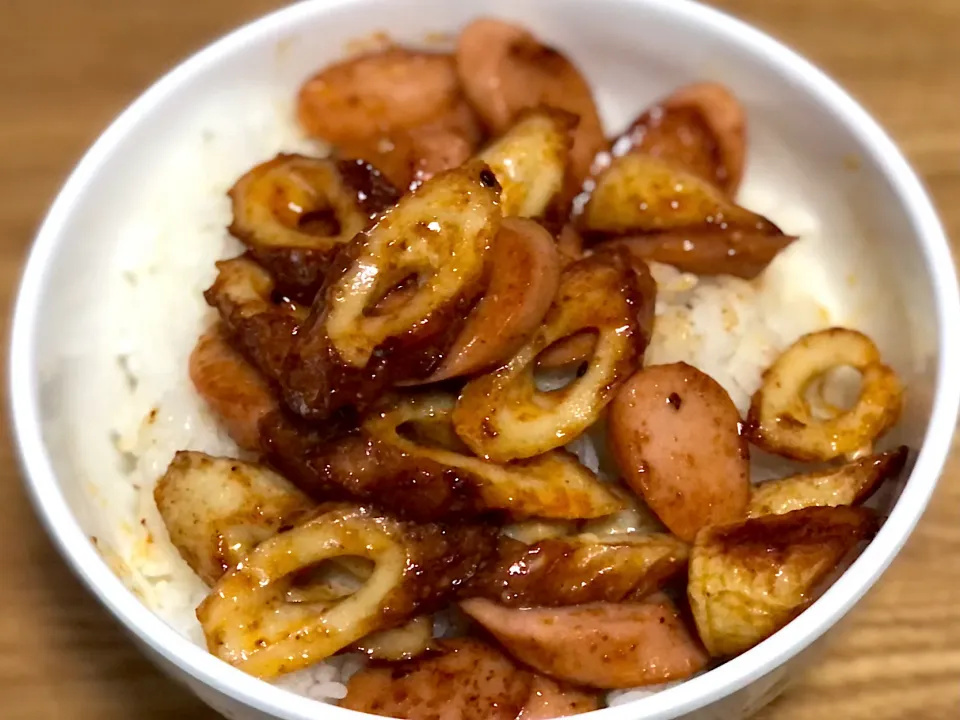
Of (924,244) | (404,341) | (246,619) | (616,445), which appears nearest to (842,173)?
(924,244)

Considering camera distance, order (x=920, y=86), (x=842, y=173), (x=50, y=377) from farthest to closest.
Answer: (x=920, y=86) → (x=842, y=173) → (x=50, y=377)

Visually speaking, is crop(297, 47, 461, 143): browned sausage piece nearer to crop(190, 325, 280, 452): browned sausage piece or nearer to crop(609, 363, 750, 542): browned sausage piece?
crop(190, 325, 280, 452): browned sausage piece

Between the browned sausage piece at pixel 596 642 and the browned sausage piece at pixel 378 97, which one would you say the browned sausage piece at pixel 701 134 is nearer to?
the browned sausage piece at pixel 378 97

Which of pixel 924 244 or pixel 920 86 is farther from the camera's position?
pixel 920 86

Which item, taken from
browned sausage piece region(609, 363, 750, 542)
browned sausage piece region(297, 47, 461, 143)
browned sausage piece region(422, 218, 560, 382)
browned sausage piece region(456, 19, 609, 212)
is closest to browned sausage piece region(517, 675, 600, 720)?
browned sausage piece region(609, 363, 750, 542)

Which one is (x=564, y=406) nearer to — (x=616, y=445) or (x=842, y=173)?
(x=616, y=445)

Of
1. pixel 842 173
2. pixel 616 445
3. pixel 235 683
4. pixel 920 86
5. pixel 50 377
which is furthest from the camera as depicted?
pixel 920 86

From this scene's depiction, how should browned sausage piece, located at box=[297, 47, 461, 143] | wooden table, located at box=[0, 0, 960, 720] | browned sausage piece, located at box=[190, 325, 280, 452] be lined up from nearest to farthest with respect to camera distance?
browned sausage piece, located at box=[190, 325, 280, 452]
wooden table, located at box=[0, 0, 960, 720]
browned sausage piece, located at box=[297, 47, 461, 143]
